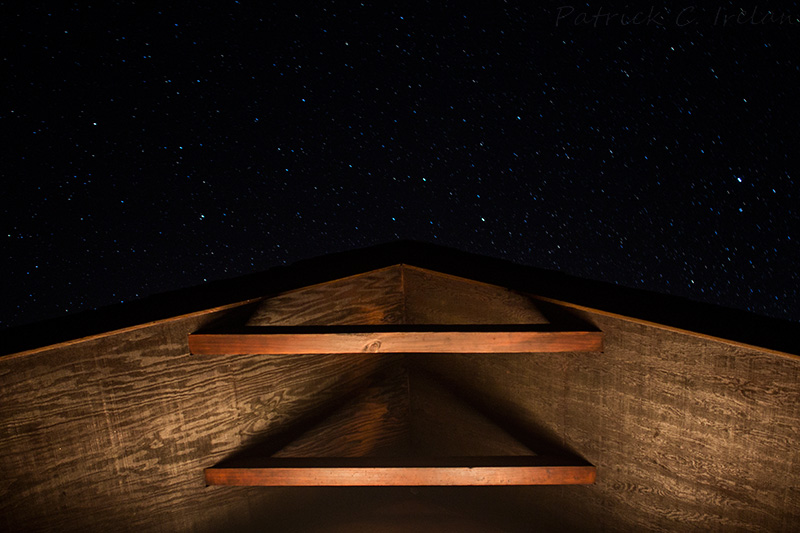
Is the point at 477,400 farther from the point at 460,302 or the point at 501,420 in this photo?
the point at 460,302

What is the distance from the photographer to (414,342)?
2.50m

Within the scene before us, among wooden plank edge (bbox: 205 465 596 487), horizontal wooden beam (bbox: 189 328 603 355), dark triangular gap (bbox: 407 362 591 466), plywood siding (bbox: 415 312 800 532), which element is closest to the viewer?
plywood siding (bbox: 415 312 800 532)

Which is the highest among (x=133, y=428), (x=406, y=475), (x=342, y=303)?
(x=342, y=303)

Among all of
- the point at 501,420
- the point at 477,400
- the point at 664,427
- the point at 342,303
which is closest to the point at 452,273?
the point at 342,303

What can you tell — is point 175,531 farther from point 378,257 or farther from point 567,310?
point 567,310

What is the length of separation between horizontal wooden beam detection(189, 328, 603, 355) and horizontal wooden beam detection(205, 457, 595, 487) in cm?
67

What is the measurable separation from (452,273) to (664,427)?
55.2 inches

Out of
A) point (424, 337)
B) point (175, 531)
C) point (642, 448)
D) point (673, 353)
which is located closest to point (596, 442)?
point (642, 448)

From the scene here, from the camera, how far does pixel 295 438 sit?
3066mm

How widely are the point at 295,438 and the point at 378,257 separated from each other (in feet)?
4.38

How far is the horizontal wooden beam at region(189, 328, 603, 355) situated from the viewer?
96.8 inches

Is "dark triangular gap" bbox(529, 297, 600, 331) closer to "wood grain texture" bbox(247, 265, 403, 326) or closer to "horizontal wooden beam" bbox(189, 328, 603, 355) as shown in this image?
"horizontal wooden beam" bbox(189, 328, 603, 355)

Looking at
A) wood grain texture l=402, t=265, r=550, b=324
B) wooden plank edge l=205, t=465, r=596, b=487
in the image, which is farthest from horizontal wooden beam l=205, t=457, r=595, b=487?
wood grain texture l=402, t=265, r=550, b=324

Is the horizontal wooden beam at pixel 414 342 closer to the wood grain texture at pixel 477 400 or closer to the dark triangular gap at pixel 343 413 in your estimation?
the wood grain texture at pixel 477 400
